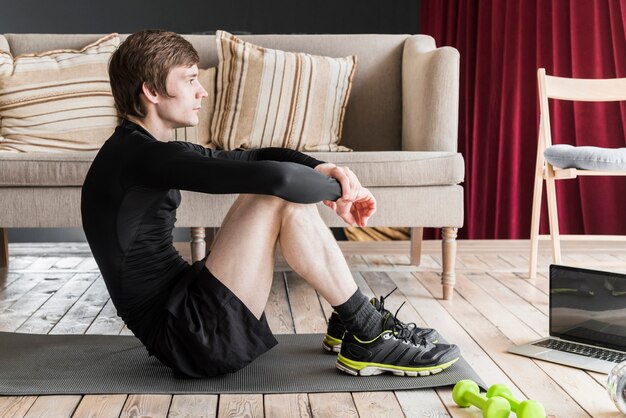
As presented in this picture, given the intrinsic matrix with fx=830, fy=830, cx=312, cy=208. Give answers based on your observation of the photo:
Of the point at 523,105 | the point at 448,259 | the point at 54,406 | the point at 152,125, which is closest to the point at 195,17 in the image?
the point at 523,105

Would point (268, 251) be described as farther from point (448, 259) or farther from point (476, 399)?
point (448, 259)

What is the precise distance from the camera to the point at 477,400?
161 centimetres

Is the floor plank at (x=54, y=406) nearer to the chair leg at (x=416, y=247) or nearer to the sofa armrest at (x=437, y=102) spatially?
the sofa armrest at (x=437, y=102)

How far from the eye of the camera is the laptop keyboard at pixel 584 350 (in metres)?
1.96

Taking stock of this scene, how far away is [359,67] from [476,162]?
3.13 feet

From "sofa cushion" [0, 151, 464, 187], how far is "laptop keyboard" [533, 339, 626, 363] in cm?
74

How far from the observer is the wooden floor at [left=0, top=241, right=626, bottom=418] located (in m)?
1.66

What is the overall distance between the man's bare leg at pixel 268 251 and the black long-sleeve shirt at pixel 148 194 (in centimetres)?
9

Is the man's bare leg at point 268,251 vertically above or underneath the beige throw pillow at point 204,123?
underneath

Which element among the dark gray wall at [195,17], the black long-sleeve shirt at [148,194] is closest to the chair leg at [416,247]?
the dark gray wall at [195,17]

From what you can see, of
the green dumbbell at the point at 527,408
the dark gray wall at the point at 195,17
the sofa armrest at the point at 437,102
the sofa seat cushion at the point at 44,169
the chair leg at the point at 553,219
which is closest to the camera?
the green dumbbell at the point at 527,408

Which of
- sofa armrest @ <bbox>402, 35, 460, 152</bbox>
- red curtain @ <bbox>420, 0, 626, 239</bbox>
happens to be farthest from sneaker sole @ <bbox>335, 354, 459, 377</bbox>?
red curtain @ <bbox>420, 0, 626, 239</bbox>

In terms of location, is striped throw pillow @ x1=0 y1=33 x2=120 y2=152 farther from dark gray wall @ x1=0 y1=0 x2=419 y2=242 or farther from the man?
the man

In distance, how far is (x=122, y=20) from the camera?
4.14 meters
